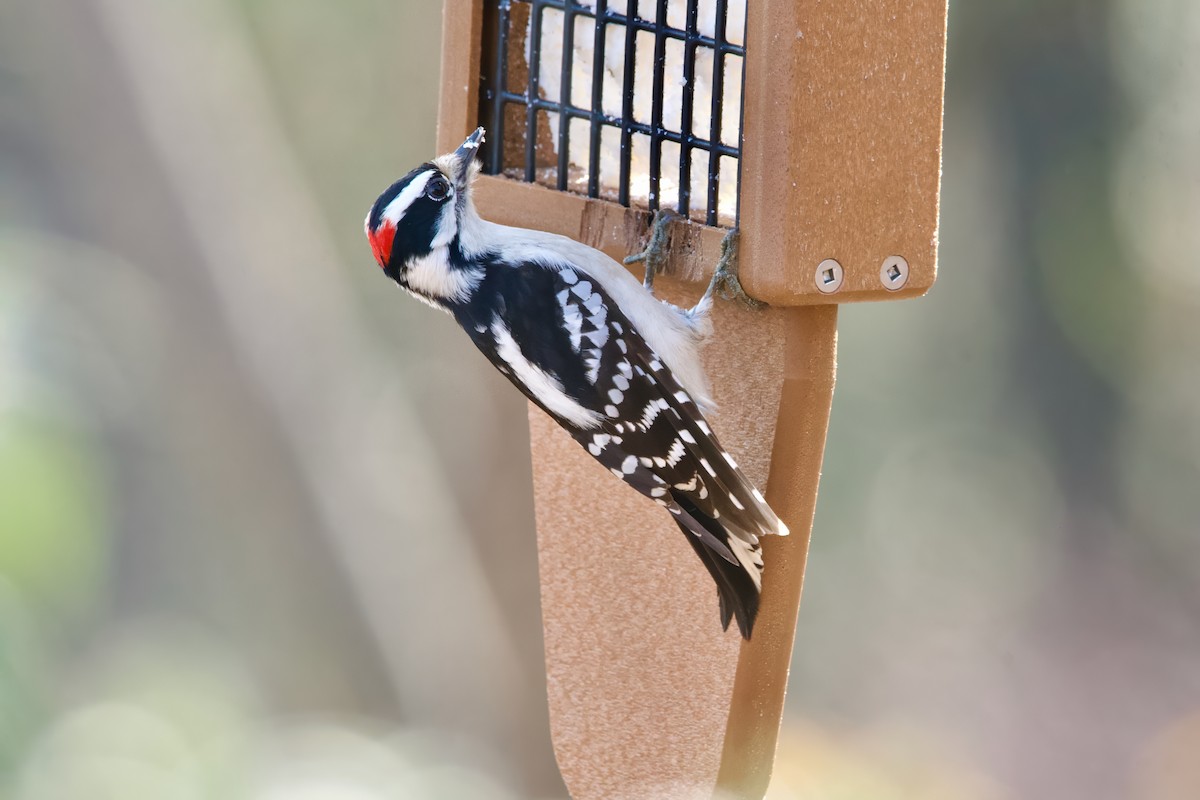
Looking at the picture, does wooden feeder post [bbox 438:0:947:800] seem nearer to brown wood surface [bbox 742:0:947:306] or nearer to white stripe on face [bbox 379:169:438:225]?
brown wood surface [bbox 742:0:947:306]

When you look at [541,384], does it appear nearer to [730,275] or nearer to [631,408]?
[631,408]

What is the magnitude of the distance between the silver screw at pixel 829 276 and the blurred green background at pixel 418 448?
1.37 meters

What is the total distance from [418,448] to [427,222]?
1874 millimetres

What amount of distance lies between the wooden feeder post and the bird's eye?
0.20 meters

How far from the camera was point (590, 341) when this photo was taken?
1.50 meters

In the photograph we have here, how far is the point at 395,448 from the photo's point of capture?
11.1ft

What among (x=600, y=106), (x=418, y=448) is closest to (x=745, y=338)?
(x=600, y=106)

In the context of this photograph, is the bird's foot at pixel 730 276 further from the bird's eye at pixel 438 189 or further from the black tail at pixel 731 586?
the bird's eye at pixel 438 189

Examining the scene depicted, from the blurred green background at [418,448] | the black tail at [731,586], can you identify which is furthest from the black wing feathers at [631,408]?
the blurred green background at [418,448]

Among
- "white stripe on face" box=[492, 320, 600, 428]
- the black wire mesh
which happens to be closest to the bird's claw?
the black wire mesh

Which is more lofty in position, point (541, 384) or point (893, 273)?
point (893, 273)

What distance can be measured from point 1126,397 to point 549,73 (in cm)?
271

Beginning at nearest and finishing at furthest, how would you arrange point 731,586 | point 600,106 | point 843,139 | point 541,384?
1. point 843,139
2. point 731,586
3. point 541,384
4. point 600,106

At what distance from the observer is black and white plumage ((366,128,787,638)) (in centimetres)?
140
